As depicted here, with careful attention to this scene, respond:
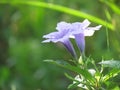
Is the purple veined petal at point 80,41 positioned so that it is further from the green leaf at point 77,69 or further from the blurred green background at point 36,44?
the blurred green background at point 36,44

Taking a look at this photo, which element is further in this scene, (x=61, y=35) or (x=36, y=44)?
(x=36, y=44)

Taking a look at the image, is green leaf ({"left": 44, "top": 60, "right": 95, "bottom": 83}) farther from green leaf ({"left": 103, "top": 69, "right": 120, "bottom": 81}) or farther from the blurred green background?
the blurred green background

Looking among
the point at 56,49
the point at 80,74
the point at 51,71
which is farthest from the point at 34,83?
the point at 80,74

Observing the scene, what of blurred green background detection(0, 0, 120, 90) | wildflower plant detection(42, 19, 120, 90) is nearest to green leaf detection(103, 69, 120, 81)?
wildflower plant detection(42, 19, 120, 90)

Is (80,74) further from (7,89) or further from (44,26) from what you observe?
(44,26)

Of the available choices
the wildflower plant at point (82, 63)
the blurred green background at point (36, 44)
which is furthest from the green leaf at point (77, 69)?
the blurred green background at point (36, 44)

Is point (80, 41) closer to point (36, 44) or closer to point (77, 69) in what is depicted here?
point (77, 69)

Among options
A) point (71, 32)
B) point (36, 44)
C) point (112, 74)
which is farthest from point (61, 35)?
point (36, 44)

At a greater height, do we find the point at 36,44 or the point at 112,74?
the point at 36,44
